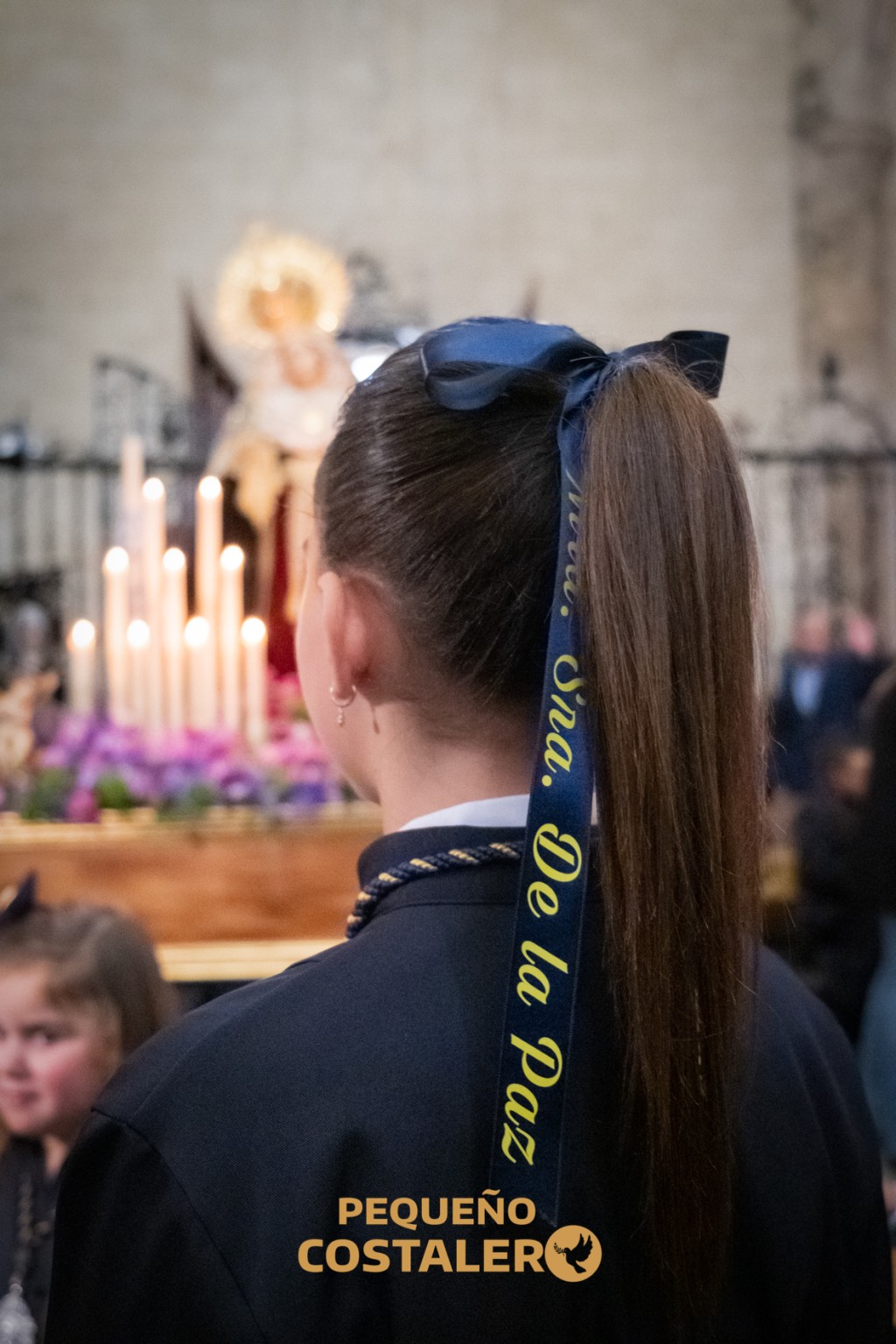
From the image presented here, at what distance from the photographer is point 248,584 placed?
527 cm

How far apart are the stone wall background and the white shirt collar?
8.17m

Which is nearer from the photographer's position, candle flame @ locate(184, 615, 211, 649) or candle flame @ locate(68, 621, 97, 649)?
candle flame @ locate(68, 621, 97, 649)

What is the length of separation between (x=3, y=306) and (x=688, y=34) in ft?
16.9

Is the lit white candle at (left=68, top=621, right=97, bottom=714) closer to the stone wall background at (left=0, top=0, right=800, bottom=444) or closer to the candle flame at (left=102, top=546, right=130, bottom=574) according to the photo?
the candle flame at (left=102, top=546, right=130, bottom=574)

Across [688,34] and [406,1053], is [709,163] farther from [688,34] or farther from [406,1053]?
[406,1053]

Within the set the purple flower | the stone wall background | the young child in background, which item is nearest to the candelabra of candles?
the purple flower

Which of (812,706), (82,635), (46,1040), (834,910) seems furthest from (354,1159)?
(812,706)

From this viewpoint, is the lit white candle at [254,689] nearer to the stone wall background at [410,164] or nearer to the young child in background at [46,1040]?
the young child in background at [46,1040]

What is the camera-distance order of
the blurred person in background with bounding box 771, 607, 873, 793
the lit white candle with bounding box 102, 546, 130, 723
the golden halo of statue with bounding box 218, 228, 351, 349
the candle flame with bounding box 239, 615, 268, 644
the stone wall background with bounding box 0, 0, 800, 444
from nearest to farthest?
the candle flame with bounding box 239, 615, 268, 644 → the lit white candle with bounding box 102, 546, 130, 723 → the blurred person in background with bounding box 771, 607, 873, 793 → the golden halo of statue with bounding box 218, 228, 351, 349 → the stone wall background with bounding box 0, 0, 800, 444

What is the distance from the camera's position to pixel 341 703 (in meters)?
0.81

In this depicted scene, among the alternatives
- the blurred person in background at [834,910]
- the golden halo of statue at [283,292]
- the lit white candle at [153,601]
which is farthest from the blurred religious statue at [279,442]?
the blurred person in background at [834,910]

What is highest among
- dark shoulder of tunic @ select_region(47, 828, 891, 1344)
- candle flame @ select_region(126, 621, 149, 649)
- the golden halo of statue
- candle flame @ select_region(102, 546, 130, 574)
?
the golden halo of statue

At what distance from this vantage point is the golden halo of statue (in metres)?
6.21

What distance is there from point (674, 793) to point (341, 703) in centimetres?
23
